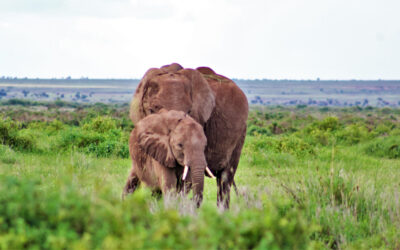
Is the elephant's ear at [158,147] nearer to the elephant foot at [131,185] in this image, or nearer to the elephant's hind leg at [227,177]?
the elephant foot at [131,185]

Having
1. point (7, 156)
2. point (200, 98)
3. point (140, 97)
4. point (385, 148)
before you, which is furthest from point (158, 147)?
point (385, 148)

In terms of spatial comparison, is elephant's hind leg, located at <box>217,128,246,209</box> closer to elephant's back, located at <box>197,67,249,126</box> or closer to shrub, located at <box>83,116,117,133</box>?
elephant's back, located at <box>197,67,249,126</box>

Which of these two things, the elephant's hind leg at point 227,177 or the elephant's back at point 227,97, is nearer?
the elephant's back at point 227,97

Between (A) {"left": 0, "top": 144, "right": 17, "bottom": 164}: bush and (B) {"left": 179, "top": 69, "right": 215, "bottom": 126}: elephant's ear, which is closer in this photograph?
(B) {"left": 179, "top": 69, "right": 215, "bottom": 126}: elephant's ear

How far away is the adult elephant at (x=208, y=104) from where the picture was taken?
6441 mm

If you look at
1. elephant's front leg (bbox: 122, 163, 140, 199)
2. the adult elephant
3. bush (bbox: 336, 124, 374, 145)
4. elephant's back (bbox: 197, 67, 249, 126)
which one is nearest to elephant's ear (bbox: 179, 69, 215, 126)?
the adult elephant

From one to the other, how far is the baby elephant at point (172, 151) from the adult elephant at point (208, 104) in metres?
0.29

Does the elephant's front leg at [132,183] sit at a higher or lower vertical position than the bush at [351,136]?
higher

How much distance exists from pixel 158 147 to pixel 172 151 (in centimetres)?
18

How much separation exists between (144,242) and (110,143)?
11093 mm

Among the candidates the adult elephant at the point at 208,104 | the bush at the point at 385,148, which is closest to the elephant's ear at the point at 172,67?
the adult elephant at the point at 208,104

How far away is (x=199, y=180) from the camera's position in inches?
229

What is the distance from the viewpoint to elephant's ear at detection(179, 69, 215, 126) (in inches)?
261

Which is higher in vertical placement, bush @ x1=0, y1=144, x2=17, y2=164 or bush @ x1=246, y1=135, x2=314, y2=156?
bush @ x1=0, y1=144, x2=17, y2=164
